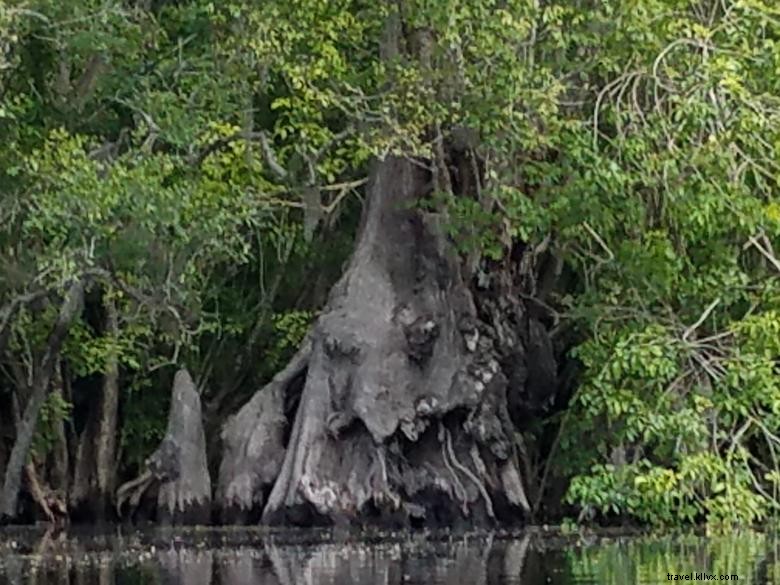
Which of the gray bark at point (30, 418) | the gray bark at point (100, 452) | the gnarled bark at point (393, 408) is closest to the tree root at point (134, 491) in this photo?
the gray bark at point (100, 452)

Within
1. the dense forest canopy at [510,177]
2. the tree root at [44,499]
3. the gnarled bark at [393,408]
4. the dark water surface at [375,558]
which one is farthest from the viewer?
the tree root at [44,499]

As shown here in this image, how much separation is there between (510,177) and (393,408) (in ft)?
8.75

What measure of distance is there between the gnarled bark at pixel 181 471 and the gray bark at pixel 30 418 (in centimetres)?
117

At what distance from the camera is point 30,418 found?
70.1 ft

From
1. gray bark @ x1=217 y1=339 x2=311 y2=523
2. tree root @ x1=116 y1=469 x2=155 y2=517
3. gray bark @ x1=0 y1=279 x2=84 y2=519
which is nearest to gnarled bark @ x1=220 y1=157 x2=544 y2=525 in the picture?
gray bark @ x1=217 y1=339 x2=311 y2=523

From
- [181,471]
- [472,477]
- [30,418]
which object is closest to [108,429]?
[30,418]

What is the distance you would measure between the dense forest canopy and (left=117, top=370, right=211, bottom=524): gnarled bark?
0.81 m

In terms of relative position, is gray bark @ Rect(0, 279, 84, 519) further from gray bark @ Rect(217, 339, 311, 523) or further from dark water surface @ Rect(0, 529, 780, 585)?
gray bark @ Rect(217, 339, 311, 523)

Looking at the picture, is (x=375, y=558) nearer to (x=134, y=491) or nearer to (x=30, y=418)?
(x=134, y=491)

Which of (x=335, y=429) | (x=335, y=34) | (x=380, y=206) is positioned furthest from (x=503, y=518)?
(x=335, y=34)

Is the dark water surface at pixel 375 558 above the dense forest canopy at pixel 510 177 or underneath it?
underneath

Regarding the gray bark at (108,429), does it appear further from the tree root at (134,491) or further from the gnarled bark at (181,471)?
the gnarled bark at (181,471)

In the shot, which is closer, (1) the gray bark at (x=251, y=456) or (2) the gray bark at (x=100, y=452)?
(1) the gray bark at (x=251, y=456)

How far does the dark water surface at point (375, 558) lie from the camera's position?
43.2 feet
